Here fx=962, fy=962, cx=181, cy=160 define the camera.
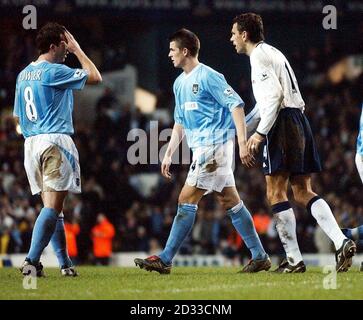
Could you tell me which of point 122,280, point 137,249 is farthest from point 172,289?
point 137,249

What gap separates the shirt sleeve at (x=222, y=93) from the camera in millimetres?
8367

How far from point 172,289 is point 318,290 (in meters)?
1.08

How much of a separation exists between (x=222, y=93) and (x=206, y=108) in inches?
8.1

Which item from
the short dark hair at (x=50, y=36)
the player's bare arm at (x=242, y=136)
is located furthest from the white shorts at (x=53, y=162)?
the player's bare arm at (x=242, y=136)

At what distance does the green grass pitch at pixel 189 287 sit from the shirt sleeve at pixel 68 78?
1669 mm

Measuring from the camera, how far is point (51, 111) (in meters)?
8.37

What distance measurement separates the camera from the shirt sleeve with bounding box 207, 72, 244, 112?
837 cm

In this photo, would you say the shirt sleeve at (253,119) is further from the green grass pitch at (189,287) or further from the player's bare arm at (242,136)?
the green grass pitch at (189,287)

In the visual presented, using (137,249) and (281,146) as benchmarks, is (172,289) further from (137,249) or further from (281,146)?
(137,249)

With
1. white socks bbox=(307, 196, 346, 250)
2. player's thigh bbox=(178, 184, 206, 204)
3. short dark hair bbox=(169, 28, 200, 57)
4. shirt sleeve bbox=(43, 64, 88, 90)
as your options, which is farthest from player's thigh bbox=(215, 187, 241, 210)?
shirt sleeve bbox=(43, 64, 88, 90)

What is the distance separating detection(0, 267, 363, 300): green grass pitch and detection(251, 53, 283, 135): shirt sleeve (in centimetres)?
129

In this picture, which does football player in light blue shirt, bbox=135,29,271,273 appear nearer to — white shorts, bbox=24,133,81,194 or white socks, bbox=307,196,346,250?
white socks, bbox=307,196,346,250
